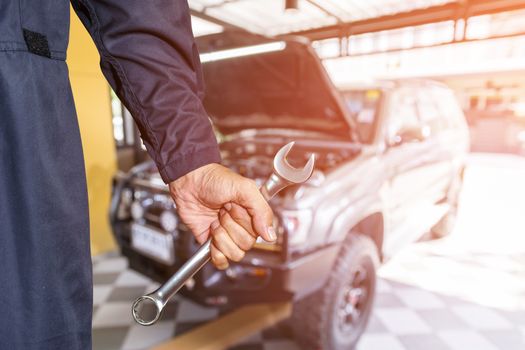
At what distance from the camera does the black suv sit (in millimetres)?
1603

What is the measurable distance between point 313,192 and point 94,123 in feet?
7.44

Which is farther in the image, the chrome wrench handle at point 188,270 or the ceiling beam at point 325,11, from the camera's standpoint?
the ceiling beam at point 325,11

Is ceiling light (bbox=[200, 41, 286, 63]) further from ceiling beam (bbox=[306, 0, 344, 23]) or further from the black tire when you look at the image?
ceiling beam (bbox=[306, 0, 344, 23])

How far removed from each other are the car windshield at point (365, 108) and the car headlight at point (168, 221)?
3.80ft

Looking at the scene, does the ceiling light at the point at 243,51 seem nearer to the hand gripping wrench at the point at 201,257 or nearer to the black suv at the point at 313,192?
the black suv at the point at 313,192

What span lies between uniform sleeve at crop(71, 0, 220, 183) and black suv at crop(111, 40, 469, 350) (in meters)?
0.89

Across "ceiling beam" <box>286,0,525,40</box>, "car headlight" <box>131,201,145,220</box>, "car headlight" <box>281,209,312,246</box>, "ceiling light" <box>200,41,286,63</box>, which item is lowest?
"car headlight" <box>131,201,145,220</box>

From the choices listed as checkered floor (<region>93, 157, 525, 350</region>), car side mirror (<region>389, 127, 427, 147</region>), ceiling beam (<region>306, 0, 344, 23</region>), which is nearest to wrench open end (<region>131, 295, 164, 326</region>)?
checkered floor (<region>93, 157, 525, 350</region>)

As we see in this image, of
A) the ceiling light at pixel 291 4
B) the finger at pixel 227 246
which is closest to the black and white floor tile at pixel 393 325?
the finger at pixel 227 246

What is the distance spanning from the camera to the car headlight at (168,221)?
189 centimetres

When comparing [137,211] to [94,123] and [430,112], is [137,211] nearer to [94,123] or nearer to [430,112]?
[94,123]

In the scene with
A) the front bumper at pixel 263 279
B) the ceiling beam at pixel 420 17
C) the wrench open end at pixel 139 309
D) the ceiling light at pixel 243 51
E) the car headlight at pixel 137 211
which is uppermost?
the ceiling beam at pixel 420 17

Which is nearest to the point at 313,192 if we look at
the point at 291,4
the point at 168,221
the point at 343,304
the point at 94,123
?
the point at 343,304

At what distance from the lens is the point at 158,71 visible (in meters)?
0.69
